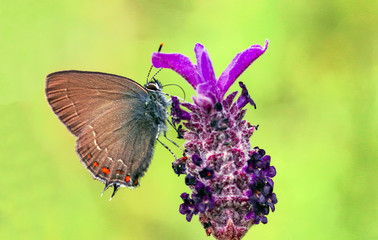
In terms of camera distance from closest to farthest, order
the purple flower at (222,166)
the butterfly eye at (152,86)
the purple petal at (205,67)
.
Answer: the purple flower at (222,166)
the purple petal at (205,67)
the butterfly eye at (152,86)

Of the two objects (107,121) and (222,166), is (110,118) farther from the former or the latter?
(222,166)

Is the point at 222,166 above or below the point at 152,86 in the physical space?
below

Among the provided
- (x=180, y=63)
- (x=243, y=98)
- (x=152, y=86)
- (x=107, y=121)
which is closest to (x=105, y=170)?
(x=107, y=121)

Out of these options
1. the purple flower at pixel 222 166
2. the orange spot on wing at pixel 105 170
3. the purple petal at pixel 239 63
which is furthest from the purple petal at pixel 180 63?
the orange spot on wing at pixel 105 170

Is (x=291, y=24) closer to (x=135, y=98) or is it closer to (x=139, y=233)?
(x=135, y=98)

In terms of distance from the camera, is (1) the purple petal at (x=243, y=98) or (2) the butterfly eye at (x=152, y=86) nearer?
(1) the purple petal at (x=243, y=98)

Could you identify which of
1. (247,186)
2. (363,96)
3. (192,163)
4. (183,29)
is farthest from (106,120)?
(363,96)

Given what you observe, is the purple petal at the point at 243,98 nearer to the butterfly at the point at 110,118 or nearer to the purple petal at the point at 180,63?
the purple petal at the point at 180,63
